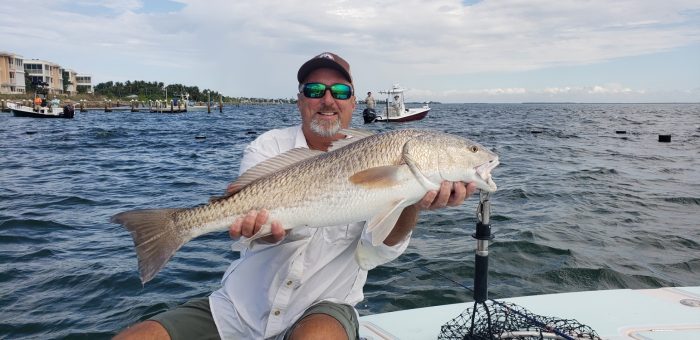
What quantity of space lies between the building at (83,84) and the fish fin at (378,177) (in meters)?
168

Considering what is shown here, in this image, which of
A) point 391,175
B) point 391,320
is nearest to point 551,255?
point 391,320

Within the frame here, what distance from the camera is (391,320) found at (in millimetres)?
4809

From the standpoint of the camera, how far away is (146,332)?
3596 mm

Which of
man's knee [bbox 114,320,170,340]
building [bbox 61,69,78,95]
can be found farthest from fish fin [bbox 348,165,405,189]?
building [bbox 61,69,78,95]

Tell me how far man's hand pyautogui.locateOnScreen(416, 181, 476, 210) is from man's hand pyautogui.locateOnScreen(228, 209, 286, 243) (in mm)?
1001

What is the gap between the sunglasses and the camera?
4578 millimetres

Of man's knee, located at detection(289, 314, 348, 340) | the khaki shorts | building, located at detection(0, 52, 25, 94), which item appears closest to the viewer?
man's knee, located at detection(289, 314, 348, 340)

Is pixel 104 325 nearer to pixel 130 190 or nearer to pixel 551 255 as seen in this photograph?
pixel 551 255

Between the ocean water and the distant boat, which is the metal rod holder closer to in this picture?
the ocean water

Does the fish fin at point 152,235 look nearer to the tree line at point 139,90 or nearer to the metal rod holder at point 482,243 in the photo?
the metal rod holder at point 482,243

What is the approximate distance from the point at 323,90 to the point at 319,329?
213 centimetres

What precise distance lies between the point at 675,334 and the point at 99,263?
7.97m

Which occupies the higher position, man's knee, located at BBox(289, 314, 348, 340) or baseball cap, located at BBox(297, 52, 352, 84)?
baseball cap, located at BBox(297, 52, 352, 84)

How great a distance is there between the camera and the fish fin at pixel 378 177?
3.26 metres
